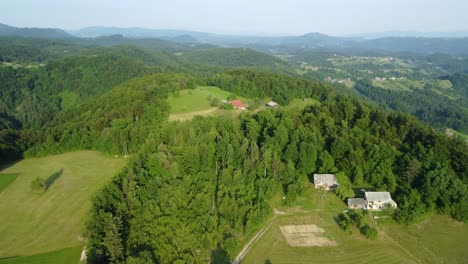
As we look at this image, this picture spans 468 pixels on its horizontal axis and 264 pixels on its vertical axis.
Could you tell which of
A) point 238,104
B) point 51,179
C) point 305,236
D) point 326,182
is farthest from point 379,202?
point 51,179

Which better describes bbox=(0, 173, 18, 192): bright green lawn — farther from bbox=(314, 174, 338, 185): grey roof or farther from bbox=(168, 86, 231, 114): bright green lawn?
bbox=(314, 174, 338, 185): grey roof

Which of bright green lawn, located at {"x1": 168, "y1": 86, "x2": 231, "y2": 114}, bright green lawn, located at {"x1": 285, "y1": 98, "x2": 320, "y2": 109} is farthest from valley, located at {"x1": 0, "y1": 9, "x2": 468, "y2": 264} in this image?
bright green lawn, located at {"x1": 285, "y1": 98, "x2": 320, "y2": 109}

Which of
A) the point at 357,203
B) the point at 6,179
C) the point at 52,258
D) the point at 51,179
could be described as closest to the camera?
the point at 52,258

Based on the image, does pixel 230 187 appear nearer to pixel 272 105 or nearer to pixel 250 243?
pixel 250 243

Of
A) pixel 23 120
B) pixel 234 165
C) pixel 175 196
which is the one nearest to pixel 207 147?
pixel 234 165

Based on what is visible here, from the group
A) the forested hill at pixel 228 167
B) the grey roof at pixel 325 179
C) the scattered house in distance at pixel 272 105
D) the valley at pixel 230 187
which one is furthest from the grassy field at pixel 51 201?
the scattered house in distance at pixel 272 105

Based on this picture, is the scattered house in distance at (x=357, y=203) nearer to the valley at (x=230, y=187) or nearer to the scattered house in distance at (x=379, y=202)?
the valley at (x=230, y=187)

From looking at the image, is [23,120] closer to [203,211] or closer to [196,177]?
[196,177]
